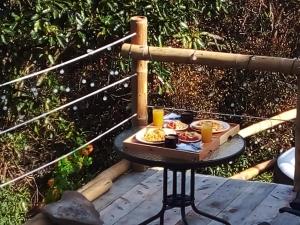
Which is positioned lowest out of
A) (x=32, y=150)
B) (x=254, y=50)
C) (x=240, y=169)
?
(x=240, y=169)

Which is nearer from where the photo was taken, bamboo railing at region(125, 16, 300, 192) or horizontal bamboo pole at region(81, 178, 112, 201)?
bamboo railing at region(125, 16, 300, 192)

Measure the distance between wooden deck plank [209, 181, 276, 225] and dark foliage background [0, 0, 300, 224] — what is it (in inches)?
50.7

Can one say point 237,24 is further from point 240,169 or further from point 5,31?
point 5,31

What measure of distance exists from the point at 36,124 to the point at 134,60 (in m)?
Answer: 1.43

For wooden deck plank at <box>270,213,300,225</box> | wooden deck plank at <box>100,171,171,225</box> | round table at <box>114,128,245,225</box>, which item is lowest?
wooden deck plank at <box>100,171,171,225</box>

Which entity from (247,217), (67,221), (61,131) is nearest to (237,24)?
(61,131)

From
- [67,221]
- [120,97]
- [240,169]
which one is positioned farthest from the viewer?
[240,169]

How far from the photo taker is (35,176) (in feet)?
18.2

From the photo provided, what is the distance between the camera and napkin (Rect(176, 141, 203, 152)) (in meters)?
3.33

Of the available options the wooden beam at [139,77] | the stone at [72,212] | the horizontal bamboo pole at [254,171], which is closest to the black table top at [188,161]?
the stone at [72,212]

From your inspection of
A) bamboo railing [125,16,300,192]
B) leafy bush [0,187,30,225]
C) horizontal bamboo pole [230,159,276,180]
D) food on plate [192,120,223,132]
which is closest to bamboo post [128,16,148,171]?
bamboo railing [125,16,300,192]

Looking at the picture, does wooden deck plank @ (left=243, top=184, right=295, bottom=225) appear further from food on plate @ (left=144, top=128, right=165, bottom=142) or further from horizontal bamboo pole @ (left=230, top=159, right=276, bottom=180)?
horizontal bamboo pole @ (left=230, top=159, right=276, bottom=180)

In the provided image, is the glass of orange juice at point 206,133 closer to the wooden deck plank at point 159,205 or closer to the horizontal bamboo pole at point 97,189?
the wooden deck plank at point 159,205

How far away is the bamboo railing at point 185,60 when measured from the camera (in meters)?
3.88
